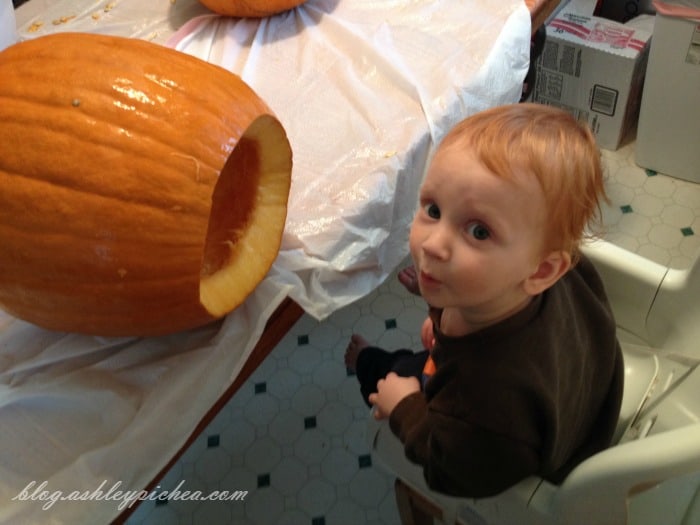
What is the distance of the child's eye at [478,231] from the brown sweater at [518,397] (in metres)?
0.09

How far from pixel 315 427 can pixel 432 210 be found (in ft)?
2.37

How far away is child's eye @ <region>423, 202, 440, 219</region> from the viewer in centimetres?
50

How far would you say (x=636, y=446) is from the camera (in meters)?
0.47

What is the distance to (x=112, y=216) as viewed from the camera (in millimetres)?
488

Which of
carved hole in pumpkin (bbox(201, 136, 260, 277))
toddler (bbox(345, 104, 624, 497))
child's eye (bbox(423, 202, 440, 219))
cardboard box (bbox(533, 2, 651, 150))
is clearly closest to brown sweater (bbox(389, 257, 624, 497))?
toddler (bbox(345, 104, 624, 497))

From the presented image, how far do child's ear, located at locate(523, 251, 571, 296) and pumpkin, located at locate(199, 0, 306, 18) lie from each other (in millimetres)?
553

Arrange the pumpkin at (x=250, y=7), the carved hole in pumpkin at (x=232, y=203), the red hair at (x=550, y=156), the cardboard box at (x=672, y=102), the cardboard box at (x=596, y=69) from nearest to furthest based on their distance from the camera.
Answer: the red hair at (x=550, y=156)
the carved hole in pumpkin at (x=232, y=203)
the pumpkin at (x=250, y=7)
the cardboard box at (x=672, y=102)
the cardboard box at (x=596, y=69)

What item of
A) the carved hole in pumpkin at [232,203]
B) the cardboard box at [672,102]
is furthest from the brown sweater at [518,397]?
the cardboard box at [672,102]

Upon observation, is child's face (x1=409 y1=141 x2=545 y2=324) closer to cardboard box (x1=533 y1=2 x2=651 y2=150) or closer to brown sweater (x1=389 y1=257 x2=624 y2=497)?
brown sweater (x1=389 y1=257 x2=624 y2=497)

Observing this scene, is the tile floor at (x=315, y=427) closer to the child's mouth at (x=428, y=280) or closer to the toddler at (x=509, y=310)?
the toddler at (x=509, y=310)

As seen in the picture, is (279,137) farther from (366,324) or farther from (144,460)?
(366,324)

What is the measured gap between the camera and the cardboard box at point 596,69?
Result: 1.35 metres

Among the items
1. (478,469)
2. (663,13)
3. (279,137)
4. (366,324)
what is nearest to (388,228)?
(279,137)

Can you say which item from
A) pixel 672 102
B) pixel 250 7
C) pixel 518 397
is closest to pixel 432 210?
pixel 518 397
